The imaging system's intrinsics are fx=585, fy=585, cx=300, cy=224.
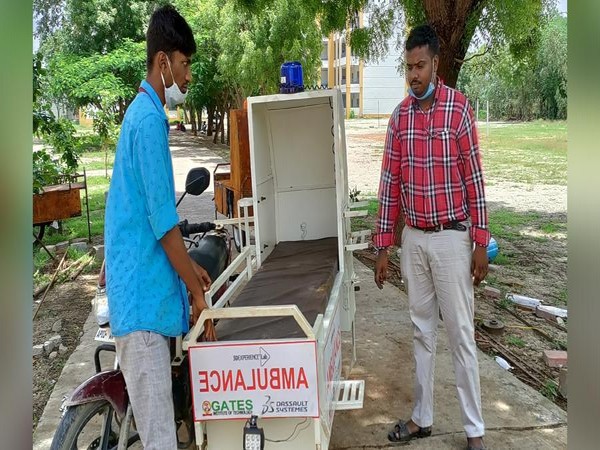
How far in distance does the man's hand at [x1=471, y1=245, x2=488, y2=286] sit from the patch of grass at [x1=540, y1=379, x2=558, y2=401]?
1.66 meters

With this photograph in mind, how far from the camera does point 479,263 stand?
319 cm

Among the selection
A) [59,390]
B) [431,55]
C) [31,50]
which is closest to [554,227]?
[431,55]

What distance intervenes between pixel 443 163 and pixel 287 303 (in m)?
→ 1.16

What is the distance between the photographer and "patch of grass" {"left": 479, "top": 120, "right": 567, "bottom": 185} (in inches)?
661

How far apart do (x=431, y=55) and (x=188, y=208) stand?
406 inches


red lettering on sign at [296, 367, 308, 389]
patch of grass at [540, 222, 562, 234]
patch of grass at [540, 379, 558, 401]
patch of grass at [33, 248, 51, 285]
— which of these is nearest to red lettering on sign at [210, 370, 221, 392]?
red lettering on sign at [296, 367, 308, 389]

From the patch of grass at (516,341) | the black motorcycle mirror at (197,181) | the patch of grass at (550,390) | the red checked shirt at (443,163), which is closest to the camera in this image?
the black motorcycle mirror at (197,181)

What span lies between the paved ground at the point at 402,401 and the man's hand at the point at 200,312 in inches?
52.0

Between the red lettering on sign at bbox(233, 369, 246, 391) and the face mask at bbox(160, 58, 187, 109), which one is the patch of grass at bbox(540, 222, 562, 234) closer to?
the red lettering on sign at bbox(233, 369, 246, 391)

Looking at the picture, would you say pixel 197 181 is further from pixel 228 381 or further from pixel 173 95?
pixel 228 381

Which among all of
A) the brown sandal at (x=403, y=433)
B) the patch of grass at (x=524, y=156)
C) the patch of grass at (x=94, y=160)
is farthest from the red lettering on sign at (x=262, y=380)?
the patch of grass at (x=94, y=160)

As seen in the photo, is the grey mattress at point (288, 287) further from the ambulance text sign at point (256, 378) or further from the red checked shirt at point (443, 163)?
the red checked shirt at point (443, 163)

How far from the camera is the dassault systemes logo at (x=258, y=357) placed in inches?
93.5

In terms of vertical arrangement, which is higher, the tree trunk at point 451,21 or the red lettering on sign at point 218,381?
the tree trunk at point 451,21
